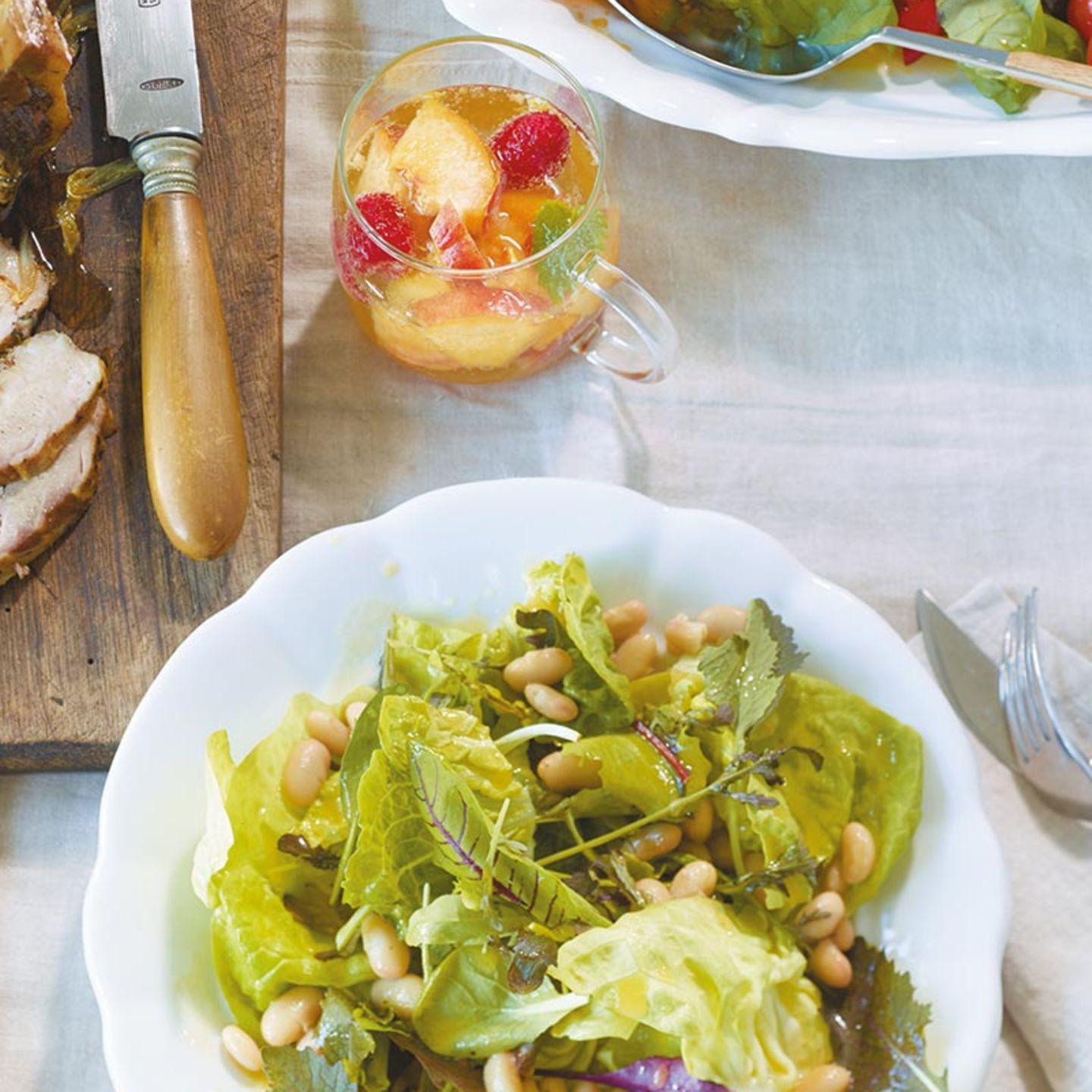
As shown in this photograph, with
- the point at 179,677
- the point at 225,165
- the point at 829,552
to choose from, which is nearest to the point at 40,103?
the point at 225,165

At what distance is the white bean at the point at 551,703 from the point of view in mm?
1251

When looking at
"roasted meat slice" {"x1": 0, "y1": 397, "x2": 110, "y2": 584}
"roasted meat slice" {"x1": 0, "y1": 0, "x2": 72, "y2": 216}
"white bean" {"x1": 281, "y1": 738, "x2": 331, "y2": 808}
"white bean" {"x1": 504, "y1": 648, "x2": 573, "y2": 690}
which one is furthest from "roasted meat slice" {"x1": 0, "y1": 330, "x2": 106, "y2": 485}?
"white bean" {"x1": 504, "y1": 648, "x2": 573, "y2": 690}

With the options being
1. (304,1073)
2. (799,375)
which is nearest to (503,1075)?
(304,1073)

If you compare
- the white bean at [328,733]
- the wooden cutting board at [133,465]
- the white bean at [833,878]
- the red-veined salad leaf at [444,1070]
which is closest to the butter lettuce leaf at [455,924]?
the red-veined salad leaf at [444,1070]

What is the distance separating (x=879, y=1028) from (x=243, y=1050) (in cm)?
53

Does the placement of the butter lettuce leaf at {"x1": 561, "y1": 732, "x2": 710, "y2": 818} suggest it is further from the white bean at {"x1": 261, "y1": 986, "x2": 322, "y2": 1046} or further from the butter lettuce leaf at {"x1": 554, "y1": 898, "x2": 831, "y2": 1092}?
the white bean at {"x1": 261, "y1": 986, "x2": 322, "y2": 1046}

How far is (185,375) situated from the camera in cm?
140

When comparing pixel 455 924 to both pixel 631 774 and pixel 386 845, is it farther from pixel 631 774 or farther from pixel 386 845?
pixel 631 774

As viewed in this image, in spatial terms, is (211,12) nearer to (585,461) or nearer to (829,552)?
(585,461)

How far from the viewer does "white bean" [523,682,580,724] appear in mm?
1251

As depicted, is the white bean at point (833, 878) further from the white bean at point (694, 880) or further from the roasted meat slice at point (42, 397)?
the roasted meat slice at point (42, 397)

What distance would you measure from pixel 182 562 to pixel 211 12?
62 cm

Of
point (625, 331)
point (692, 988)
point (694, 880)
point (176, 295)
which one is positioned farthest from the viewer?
point (625, 331)

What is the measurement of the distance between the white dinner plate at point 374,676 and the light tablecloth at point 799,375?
217 mm
